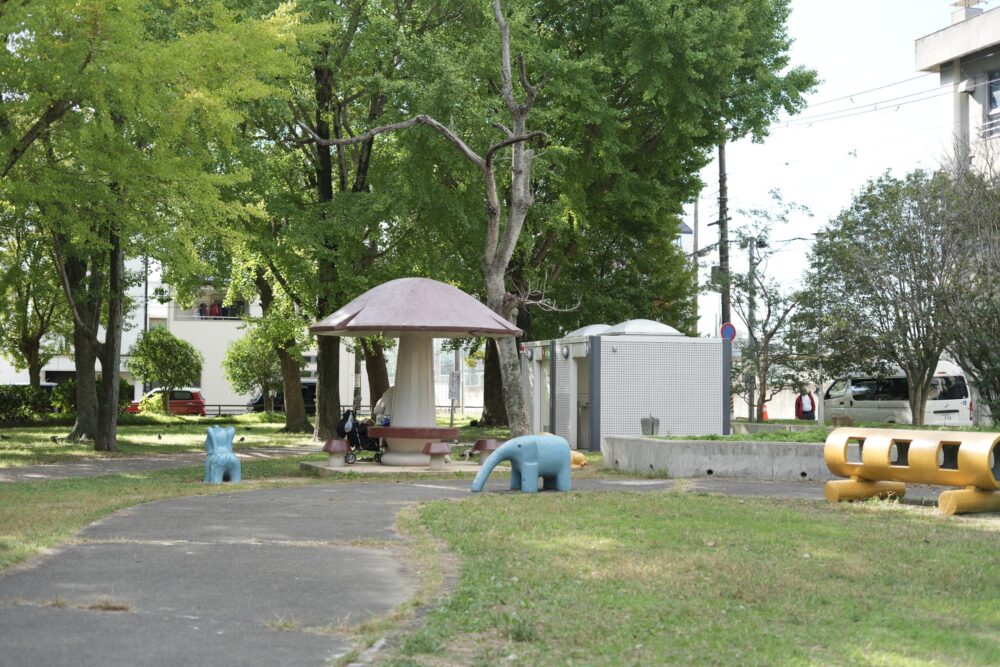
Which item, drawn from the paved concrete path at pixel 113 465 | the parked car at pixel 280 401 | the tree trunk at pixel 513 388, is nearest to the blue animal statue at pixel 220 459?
the paved concrete path at pixel 113 465

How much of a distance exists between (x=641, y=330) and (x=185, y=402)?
114 feet

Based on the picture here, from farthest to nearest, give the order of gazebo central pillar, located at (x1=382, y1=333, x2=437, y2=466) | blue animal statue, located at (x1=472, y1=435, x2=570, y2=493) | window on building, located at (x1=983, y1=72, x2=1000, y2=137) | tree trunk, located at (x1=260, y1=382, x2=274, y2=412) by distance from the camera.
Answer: tree trunk, located at (x1=260, y1=382, x2=274, y2=412) < window on building, located at (x1=983, y1=72, x2=1000, y2=137) < gazebo central pillar, located at (x1=382, y1=333, x2=437, y2=466) < blue animal statue, located at (x1=472, y1=435, x2=570, y2=493)

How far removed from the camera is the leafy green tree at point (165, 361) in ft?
173

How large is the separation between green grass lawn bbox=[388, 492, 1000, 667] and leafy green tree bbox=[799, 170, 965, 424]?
39.3 feet

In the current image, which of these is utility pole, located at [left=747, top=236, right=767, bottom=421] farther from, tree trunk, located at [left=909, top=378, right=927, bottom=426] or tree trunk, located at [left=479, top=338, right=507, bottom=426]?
tree trunk, located at [left=479, top=338, right=507, bottom=426]

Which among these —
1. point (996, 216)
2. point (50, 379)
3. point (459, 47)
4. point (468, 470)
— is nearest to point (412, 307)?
point (468, 470)

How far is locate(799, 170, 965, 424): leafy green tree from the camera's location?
917 inches

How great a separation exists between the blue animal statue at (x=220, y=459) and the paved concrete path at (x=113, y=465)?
2.81 m

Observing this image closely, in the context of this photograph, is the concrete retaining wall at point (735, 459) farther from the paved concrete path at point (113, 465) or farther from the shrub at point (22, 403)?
the shrub at point (22, 403)

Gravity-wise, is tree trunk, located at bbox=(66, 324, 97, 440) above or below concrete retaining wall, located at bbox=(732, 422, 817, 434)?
above

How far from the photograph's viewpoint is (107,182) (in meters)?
19.2

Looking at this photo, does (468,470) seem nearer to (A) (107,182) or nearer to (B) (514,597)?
(A) (107,182)

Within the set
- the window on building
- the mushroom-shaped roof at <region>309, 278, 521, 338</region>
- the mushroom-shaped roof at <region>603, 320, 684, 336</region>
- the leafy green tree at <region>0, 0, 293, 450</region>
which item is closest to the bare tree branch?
the leafy green tree at <region>0, 0, 293, 450</region>

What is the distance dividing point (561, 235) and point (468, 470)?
40.4 ft
